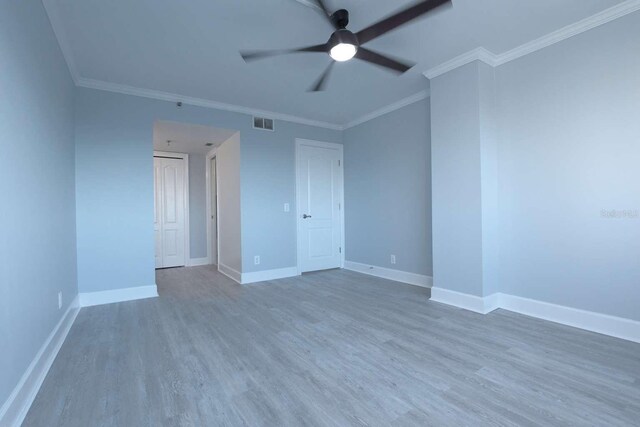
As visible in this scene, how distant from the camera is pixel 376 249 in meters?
4.70

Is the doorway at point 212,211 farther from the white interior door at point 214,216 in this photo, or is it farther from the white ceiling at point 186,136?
the white ceiling at point 186,136

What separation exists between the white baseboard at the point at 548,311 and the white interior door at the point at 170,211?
189 inches

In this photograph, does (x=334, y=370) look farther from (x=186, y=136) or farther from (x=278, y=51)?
(x=186, y=136)

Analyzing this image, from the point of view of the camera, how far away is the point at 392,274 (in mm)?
4414

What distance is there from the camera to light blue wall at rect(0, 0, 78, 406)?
1.47 metres

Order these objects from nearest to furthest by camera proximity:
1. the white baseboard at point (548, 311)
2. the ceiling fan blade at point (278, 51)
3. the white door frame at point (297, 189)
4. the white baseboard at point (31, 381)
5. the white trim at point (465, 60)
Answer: the white baseboard at point (31, 381)
the ceiling fan blade at point (278, 51)
the white baseboard at point (548, 311)
the white trim at point (465, 60)
the white door frame at point (297, 189)

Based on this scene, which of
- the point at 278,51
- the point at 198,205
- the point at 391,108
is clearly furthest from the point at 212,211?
the point at 278,51

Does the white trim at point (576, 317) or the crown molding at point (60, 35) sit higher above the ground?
the crown molding at point (60, 35)

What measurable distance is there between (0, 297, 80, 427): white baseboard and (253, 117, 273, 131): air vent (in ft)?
10.6

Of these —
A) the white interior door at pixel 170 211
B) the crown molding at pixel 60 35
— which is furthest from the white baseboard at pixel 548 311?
the white interior door at pixel 170 211

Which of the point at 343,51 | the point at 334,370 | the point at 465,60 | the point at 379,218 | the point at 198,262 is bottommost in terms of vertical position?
the point at 334,370

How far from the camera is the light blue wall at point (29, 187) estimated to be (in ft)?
4.83

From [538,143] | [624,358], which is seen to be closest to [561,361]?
[624,358]

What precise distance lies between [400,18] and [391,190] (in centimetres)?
275
